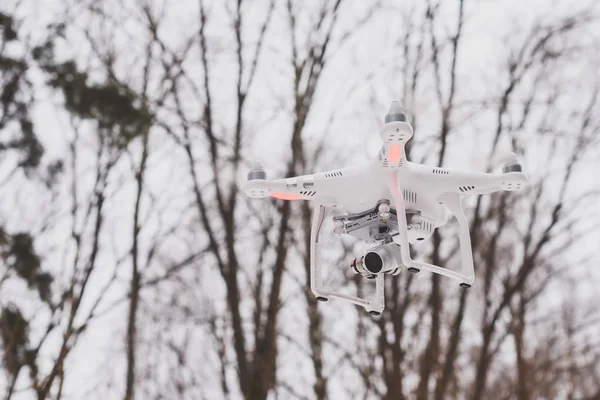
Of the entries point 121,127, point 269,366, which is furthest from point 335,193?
point 121,127

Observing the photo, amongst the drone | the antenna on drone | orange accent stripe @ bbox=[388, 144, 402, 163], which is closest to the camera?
the antenna on drone

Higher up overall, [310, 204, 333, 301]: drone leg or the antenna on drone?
the antenna on drone

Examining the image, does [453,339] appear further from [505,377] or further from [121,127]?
[505,377]

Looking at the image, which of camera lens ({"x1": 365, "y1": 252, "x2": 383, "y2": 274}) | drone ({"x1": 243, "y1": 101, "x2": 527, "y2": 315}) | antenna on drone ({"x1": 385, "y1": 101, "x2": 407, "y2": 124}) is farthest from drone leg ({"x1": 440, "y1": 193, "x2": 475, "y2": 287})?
antenna on drone ({"x1": 385, "y1": 101, "x2": 407, "y2": 124})

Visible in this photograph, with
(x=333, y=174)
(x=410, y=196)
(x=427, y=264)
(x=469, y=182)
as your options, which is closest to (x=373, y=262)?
(x=427, y=264)

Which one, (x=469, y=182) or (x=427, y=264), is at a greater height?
(x=469, y=182)

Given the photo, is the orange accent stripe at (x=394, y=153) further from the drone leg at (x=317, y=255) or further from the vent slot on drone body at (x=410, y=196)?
the drone leg at (x=317, y=255)

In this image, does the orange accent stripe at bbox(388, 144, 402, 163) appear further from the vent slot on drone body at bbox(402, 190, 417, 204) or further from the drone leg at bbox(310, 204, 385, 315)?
the drone leg at bbox(310, 204, 385, 315)

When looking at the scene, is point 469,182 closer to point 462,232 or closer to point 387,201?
point 462,232

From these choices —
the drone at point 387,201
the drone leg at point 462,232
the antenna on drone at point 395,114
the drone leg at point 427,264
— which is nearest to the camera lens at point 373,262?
the drone at point 387,201
